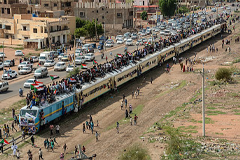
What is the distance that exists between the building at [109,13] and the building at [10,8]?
57.0 ft

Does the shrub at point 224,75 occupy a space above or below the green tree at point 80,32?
below

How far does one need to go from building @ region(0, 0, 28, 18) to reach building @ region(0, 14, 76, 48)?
6.04 m

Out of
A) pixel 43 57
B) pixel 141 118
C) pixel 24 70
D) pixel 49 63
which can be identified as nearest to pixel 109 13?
pixel 43 57

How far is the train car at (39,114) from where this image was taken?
3512cm

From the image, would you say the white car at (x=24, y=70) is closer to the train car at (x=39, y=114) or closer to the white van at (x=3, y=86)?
the white van at (x=3, y=86)

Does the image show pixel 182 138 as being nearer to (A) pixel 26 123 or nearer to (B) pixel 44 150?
(B) pixel 44 150

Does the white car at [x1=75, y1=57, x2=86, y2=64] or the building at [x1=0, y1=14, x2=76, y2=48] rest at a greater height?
the building at [x1=0, y1=14, x2=76, y2=48]

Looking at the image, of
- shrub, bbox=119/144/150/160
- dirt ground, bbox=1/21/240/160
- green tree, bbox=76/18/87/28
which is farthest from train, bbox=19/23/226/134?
green tree, bbox=76/18/87/28

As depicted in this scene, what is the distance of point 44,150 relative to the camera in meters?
33.2

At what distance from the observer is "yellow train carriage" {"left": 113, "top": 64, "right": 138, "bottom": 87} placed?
49294mm

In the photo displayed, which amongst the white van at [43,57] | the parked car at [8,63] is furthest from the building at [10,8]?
the parked car at [8,63]

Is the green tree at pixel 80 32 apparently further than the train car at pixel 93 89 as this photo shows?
Yes

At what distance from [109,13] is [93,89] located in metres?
63.5

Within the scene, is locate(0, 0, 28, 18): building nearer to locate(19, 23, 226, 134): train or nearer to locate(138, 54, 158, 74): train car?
locate(19, 23, 226, 134): train
